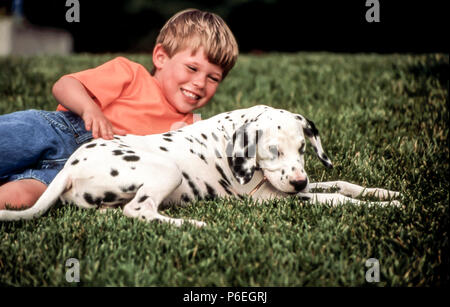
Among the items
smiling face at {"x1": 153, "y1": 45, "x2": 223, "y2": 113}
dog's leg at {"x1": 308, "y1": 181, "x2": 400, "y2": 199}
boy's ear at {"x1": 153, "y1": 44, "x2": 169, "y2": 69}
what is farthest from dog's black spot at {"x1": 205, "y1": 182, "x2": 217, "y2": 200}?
boy's ear at {"x1": 153, "y1": 44, "x2": 169, "y2": 69}

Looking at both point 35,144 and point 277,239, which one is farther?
point 35,144

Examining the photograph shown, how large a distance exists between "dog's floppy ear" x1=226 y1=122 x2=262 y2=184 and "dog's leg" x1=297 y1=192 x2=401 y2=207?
566 mm

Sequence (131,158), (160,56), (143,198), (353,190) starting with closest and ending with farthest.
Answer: (143,198) < (131,158) < (353,190) < (160,56)

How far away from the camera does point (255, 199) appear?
12.8 feet

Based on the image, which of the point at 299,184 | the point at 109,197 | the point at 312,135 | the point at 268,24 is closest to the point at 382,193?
the point at 312,135

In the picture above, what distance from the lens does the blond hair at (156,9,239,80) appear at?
15.3ft

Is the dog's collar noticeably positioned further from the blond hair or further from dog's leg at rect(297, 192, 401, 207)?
the blond hair

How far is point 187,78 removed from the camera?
15.5 feet

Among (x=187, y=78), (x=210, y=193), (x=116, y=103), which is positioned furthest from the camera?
(x=187, y=78)

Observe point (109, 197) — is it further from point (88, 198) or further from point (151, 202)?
point (151, 202)

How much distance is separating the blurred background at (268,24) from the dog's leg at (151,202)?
2103cm

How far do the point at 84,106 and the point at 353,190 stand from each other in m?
2.55
